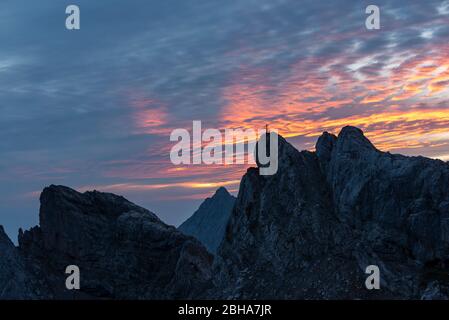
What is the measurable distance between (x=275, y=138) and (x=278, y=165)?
18.3 feet

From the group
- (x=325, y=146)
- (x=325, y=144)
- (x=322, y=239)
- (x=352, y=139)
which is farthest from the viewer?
(x=325, y=144)

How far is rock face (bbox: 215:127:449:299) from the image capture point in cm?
10750

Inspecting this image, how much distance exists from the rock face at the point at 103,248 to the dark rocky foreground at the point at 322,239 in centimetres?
87

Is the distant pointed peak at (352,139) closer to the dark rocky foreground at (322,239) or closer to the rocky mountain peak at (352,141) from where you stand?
the rocky mountain peak at (352,141)

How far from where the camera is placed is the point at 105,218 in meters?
167

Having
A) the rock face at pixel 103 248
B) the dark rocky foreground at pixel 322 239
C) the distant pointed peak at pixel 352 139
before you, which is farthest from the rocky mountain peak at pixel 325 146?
the rock face at pixel 103 248

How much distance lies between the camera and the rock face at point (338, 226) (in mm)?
107500

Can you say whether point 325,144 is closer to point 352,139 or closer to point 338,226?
point 352,139

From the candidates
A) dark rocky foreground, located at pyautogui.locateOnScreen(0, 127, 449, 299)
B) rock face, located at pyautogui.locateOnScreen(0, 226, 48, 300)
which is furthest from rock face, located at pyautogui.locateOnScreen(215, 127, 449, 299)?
rock face, located at pyautogui.locateOnScreen(0, 226, 48, 300)

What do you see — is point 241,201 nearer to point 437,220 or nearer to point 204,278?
point 204,278

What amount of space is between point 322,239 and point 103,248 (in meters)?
69.3

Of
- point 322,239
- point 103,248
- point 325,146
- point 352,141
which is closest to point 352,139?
point 352,141

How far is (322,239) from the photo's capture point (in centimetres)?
11544

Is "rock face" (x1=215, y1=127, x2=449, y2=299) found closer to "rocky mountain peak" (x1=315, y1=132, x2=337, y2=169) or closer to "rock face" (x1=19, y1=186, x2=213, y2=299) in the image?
"rocky mountain peak" (x1=315, y1=132, x2=337, y2=169)
